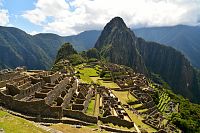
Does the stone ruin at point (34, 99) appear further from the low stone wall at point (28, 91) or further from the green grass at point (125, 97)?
the green grass at point (125, 97)

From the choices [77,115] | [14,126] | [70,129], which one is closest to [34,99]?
[77,115]


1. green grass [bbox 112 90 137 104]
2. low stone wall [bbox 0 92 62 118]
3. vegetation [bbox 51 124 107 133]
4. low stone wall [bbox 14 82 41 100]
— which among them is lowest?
green grass [bbox 112 90 137 104]

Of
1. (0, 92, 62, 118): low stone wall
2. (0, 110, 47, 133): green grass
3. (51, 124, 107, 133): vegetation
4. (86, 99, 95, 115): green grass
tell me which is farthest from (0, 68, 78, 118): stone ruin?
(0, 110, 47, 133): green grass

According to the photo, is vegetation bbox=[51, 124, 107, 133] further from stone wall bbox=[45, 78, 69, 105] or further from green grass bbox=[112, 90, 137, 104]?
green grass bbox=[112, 90, 137, 104]

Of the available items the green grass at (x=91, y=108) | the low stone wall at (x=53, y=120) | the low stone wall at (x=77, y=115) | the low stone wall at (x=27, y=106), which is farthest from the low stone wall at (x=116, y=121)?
the low stone wall at (x=27, y=106)

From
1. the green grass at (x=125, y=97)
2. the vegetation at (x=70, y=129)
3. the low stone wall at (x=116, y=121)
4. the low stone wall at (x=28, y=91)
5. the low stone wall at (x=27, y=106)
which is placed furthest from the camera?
the green grass at (x=125, y=97)

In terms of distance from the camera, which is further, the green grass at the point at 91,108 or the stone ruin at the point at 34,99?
the green grass at the point at 91,108

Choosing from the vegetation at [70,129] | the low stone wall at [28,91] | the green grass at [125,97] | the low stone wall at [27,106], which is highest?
the low stone wall at [28,91]

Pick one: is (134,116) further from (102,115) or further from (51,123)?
(51,123)

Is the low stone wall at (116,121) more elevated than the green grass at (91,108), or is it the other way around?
the green grass at (91,108)

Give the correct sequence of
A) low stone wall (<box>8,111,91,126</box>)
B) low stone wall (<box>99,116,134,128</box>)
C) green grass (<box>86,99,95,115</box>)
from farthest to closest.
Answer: green grass (<box>86,99,95,115</box>) < low stone wall (<box>99,116,134,128</box>) < low stone wall (<box>8,111,91,126</box>)

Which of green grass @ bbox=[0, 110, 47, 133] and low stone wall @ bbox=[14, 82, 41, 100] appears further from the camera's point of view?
low stone wall @ bbox=[14, 82, 41, 100]

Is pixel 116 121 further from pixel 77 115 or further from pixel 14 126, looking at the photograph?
pixel 14 126

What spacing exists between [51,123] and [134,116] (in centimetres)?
2641
